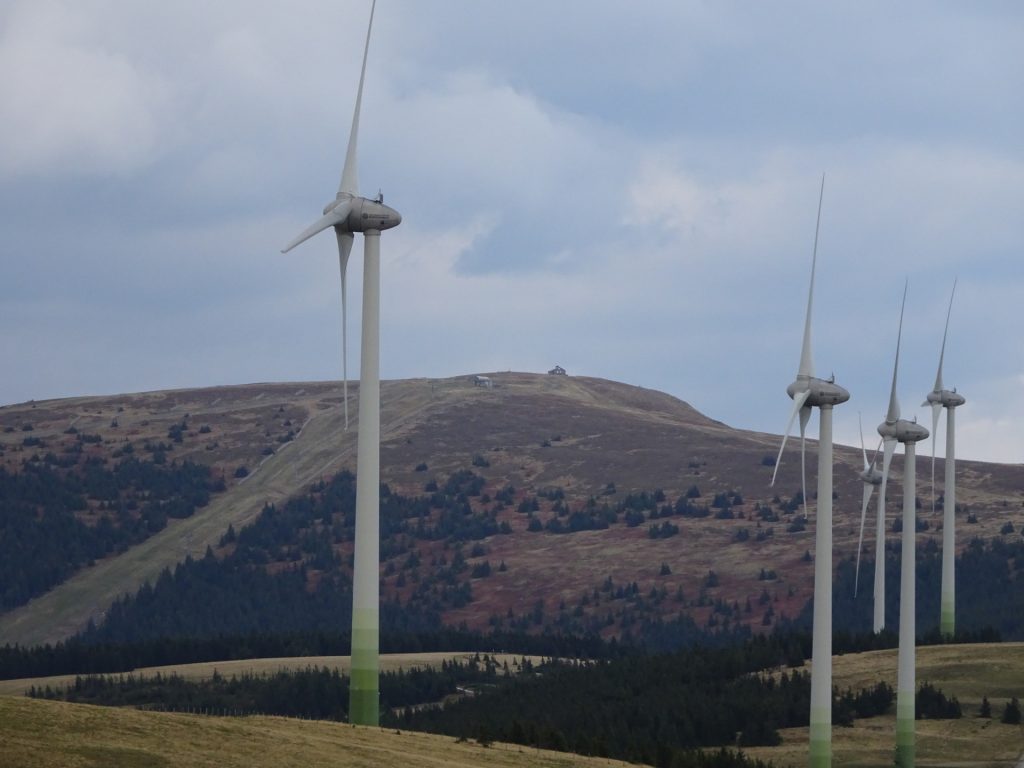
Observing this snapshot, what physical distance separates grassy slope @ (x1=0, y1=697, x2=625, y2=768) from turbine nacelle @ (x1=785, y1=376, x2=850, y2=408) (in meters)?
19.6

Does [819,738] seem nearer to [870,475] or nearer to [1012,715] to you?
[1012,715]

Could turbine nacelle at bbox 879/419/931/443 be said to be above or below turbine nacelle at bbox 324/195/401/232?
below

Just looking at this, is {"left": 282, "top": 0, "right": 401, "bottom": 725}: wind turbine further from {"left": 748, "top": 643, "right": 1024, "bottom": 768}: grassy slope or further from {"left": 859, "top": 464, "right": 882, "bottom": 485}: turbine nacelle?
→ {"left": 859, "top": 464, "right": 882, "bottom": 485}: turbine nacelle

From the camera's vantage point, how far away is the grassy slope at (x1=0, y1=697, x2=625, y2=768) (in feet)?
132

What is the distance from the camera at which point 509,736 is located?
62844 millimetres

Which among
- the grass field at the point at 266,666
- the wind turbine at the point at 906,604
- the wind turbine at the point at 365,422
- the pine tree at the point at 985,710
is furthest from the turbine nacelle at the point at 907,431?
the grass field at the point at 266,666

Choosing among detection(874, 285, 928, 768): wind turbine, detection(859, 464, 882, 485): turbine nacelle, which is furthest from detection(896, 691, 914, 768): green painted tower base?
detection(859, 464, 882, 485): turbine nacelle

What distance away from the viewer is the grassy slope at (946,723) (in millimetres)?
73812

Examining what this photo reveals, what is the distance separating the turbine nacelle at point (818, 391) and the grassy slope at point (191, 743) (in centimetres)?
1963

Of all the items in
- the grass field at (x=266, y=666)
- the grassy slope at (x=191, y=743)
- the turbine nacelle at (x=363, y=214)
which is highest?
the turbine nacelle at (x=363, y=214)

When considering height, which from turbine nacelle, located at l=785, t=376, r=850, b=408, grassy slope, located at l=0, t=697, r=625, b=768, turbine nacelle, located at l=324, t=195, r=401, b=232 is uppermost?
turbine nacelle, located at l=324, t=195, r=401, b=232

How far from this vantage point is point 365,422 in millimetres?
57781

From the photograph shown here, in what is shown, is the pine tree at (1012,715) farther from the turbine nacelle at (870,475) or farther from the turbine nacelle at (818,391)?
the turbine nacelle at (870,475)

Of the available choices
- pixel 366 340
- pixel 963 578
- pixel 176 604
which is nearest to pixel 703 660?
pixel 366 340
